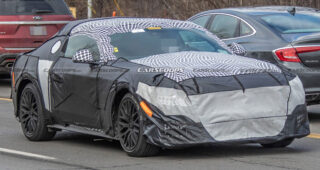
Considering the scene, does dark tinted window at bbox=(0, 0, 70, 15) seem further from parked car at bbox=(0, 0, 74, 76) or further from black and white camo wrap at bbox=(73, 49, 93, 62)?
black and white camo wrap at bbox=(73, 49, 93, 62)

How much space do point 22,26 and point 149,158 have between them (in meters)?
10.6

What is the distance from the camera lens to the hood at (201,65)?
27.8 ft

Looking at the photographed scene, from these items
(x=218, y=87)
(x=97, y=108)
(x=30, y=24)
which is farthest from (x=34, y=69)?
(x=30, y=24)

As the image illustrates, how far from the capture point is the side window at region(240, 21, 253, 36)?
13008mm

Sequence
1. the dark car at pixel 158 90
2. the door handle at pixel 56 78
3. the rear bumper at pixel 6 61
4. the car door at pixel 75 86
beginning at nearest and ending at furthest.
Result: the dark car at pixel 158 90
the car door at pixel 75 86
the door handle at pixel 56 78
the rear bumper at pixel 6 61

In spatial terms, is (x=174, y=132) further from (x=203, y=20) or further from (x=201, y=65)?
(x=203, y=20)

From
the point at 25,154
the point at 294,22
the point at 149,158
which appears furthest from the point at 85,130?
the point at 294,22

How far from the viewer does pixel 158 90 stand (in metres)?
8.33

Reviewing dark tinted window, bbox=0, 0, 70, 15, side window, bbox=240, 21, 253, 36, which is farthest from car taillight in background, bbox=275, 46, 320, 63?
dark tinted window, bbox=0, 0, 70, 15

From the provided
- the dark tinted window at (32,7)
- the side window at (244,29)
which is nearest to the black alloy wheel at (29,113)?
the side window at (244,29)

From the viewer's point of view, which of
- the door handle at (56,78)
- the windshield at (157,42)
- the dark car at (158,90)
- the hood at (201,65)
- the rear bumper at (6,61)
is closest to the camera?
the dark car at (158,90)

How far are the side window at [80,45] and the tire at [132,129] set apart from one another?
109 centimetres

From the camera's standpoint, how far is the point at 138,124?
855cm

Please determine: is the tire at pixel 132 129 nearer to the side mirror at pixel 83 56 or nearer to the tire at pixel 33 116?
the side mirror at pixel 83 56
